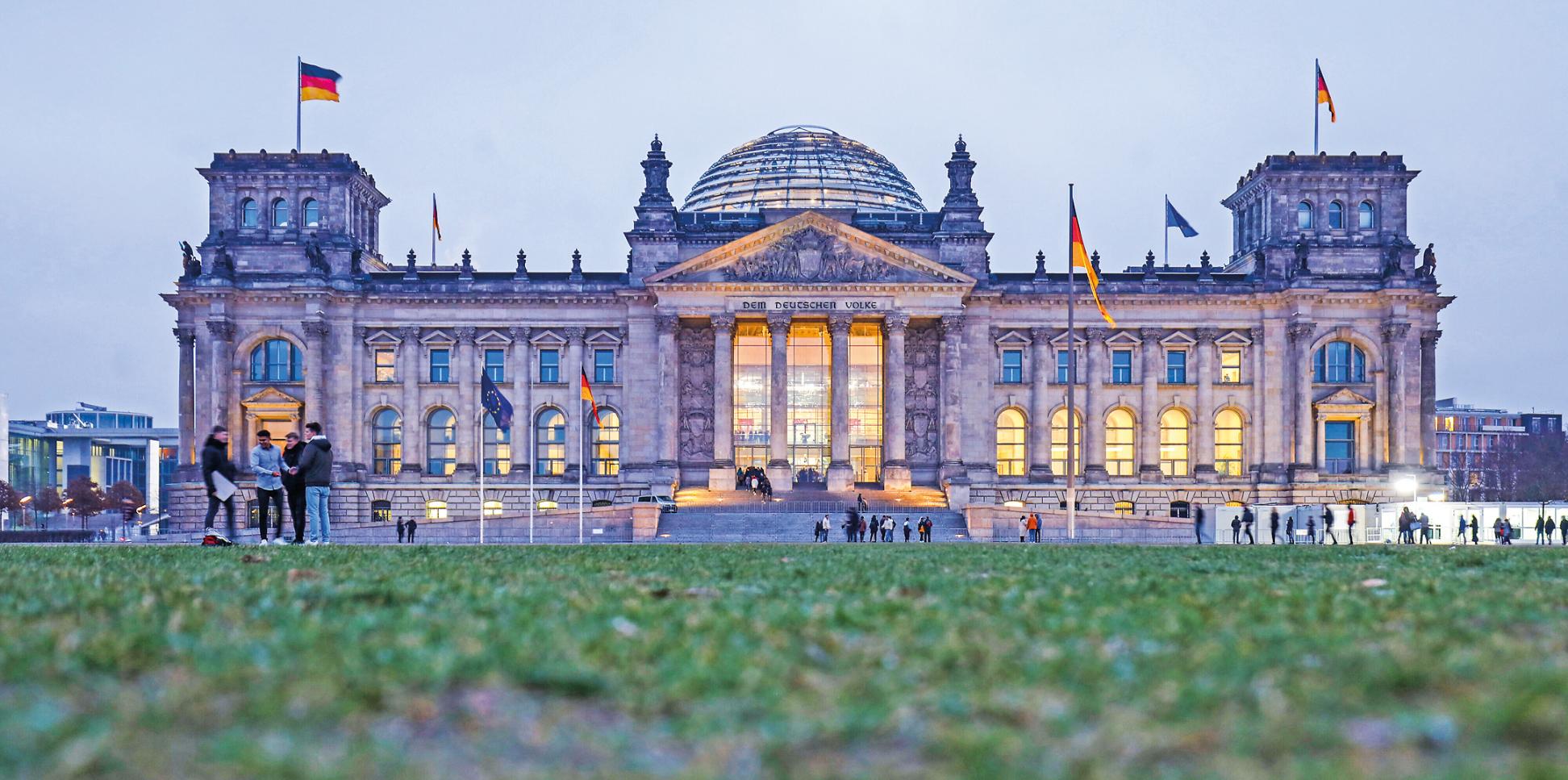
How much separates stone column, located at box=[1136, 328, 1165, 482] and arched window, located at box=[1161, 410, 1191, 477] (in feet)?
2.04

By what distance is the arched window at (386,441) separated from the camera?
77.9 meters

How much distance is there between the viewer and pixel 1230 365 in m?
78.1

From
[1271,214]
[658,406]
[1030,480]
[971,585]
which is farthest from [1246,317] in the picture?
[971,585]

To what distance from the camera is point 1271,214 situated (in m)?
77.7

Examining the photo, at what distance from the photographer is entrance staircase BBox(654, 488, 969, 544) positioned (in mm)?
59562

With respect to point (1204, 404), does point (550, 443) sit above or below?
below

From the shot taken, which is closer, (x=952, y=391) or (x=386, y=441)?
(x=952, y=391)

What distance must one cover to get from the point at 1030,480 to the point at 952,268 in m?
12.5

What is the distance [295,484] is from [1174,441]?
61212 mm

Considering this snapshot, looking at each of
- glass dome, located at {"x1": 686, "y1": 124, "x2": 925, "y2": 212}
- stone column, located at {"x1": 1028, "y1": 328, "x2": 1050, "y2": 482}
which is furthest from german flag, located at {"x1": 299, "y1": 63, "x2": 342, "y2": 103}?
stone column, located at {"x1": 1028, "y1": 328, "x2": 1050, "y2": 482}

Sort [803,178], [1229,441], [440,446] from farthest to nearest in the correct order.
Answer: [803,178] < [1229,441] < [440,446]

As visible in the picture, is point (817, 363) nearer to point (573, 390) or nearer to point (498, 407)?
point (573, 390)

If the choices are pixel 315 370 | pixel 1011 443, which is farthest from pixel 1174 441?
pixel 315 370

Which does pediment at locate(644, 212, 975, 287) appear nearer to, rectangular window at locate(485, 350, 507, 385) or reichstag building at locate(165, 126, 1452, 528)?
reichstag building at locate(165, 126, 1452, 528)
